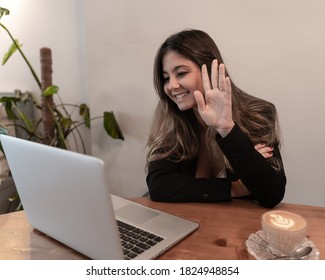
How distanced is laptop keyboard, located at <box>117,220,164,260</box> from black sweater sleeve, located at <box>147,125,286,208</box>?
250 mm

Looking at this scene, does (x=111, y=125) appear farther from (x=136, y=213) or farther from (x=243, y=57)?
(x=136, y=213)

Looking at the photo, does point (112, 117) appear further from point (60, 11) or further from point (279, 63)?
point (279, 63)

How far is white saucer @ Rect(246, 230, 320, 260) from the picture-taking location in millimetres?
669

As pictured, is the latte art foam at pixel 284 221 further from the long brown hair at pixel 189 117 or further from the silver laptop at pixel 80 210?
the long brown hair at pixel 189 117

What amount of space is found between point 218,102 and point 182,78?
31 cm

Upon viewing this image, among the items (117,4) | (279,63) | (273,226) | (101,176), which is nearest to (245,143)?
(273,226)

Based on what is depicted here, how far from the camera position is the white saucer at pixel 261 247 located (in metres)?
0.67

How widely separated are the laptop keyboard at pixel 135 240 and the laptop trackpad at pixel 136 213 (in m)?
0.05

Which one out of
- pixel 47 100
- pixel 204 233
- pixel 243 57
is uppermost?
pixel 243 57

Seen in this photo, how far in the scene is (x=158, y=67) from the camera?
1.35m

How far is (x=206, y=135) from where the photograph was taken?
1387 mm

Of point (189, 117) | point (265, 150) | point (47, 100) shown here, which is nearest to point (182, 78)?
point (189, 117)

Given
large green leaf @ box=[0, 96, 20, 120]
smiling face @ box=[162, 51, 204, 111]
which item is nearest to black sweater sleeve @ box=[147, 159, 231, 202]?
smiling face @ box=[162, 51, 204, 111]

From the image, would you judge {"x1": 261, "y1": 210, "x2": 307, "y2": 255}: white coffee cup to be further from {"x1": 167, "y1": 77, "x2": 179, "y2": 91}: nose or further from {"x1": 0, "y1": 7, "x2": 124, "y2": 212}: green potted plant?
{"x1": 0, "y1": 7, "x2": 124, "y2": 212}: green potted plant
